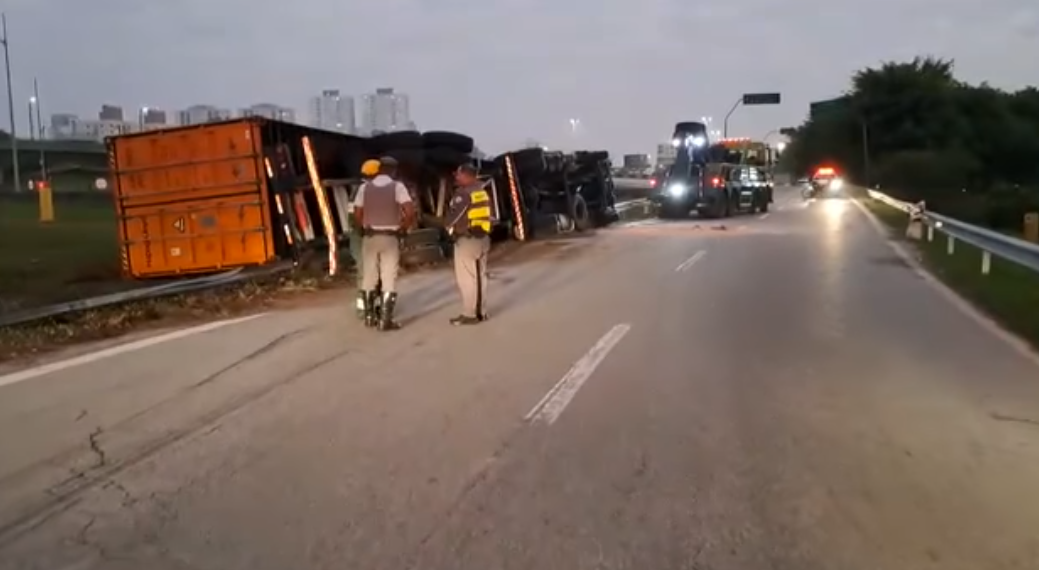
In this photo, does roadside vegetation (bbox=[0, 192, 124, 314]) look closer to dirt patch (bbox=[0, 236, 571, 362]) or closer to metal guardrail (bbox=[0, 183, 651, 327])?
metal guardrail (bbox=[0, 183, 651, 327])

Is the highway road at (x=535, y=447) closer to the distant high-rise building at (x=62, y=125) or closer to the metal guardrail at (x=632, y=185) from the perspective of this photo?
the metal guardrail at (x=632, y=185)

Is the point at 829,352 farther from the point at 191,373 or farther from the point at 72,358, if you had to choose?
the point at 72,358

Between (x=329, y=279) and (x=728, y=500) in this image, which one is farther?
(x=329, y=279)

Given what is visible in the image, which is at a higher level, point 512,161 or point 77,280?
point 512,161

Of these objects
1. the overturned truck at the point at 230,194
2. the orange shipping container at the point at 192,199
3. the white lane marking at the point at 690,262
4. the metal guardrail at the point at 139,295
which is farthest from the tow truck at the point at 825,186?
the metal guardrail at the point at 139,295

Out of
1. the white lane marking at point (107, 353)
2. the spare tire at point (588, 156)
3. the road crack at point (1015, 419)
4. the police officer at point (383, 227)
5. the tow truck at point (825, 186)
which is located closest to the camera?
the road crack at point (1015, 419)

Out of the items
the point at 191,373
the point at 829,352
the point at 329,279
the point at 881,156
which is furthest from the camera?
the point at 881,156

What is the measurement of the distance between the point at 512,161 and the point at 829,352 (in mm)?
17259

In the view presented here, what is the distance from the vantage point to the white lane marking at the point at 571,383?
8117 millimetres

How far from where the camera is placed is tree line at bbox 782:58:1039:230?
8306 centimetres

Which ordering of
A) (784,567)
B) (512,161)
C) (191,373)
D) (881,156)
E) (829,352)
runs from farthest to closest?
1. (881,156)
2. (512,161)
3. (829,352)
4. (191,373)
5. (784,567)

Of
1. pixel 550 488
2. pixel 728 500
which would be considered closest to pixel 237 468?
pixel 550 488

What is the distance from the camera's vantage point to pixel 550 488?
6.28 metres

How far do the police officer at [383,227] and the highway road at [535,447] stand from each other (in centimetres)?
56
